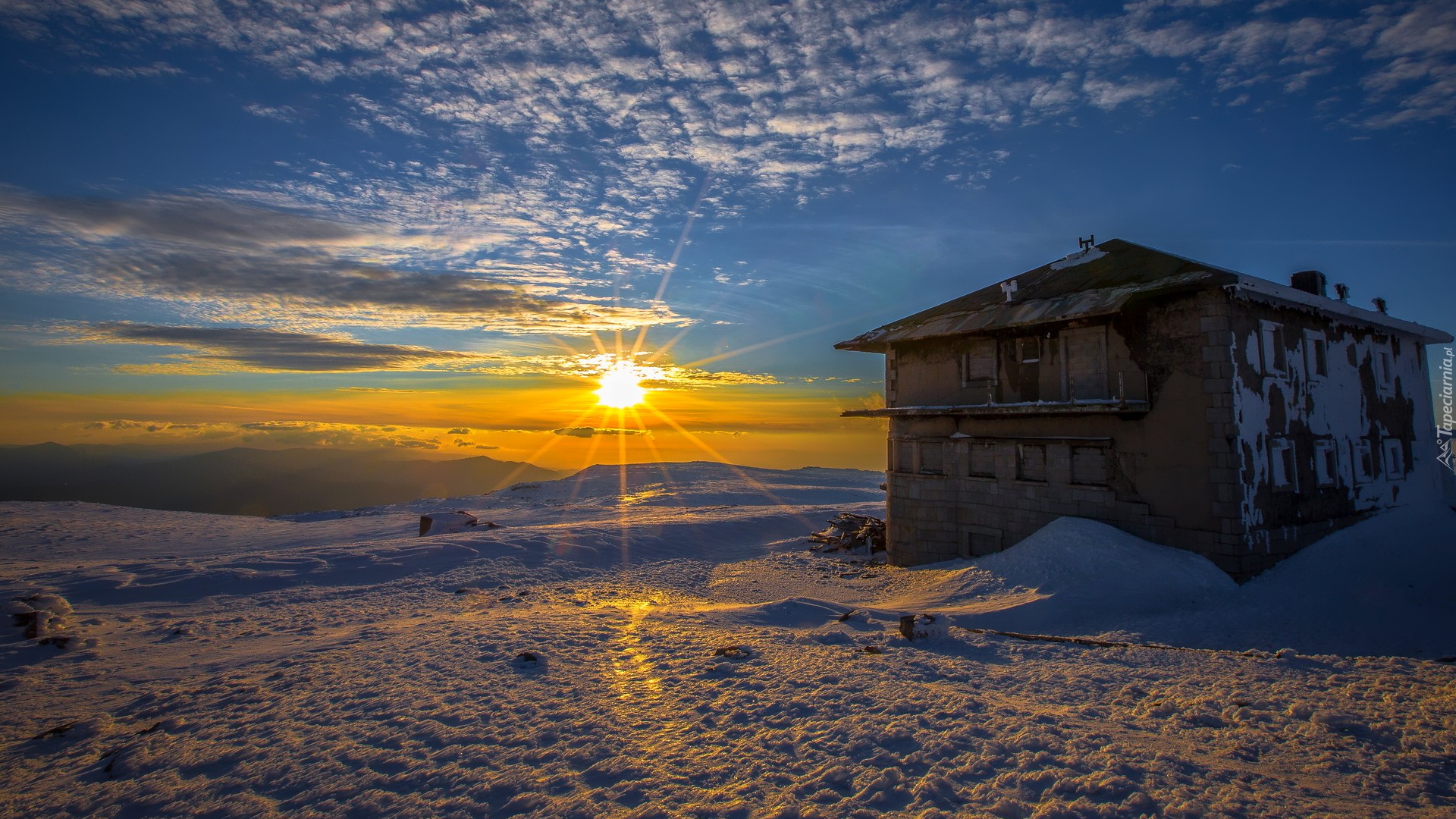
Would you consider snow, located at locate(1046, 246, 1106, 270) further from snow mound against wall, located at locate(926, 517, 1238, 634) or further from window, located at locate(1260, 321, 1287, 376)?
snow mound against wall, located at locate(926, 517, 1238, 634)

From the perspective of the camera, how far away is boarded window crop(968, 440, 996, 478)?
15.8 m

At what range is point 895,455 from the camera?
Result: 1809 cm

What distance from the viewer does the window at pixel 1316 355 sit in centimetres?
1427

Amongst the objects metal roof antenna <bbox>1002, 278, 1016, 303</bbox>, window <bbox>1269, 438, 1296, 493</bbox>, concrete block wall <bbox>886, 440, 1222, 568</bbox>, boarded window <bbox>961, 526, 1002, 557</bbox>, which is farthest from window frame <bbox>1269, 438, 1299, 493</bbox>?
metal roof antenna <bbox>1002, 278, 1016, 303</bbox>

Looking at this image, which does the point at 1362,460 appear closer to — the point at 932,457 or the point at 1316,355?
the point at 1316,355

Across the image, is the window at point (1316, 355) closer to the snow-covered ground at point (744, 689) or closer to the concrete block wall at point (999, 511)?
the snow-covered ground at point (744, 689)

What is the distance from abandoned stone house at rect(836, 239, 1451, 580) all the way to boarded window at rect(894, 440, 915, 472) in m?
0.05

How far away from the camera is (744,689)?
7258mm

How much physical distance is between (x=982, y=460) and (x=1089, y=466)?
99.8 inches

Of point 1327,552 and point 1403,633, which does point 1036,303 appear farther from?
point 1403,633

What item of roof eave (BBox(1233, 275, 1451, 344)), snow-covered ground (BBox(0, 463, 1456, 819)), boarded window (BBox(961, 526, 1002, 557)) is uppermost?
roof eave (BBox(1233, 275, 1451, 344))

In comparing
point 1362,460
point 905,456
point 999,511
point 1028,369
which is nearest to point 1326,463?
point 1362,460

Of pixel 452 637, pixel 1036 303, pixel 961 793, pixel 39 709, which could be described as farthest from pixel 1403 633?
pixel 39 709

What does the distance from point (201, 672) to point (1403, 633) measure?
60.1 ft
